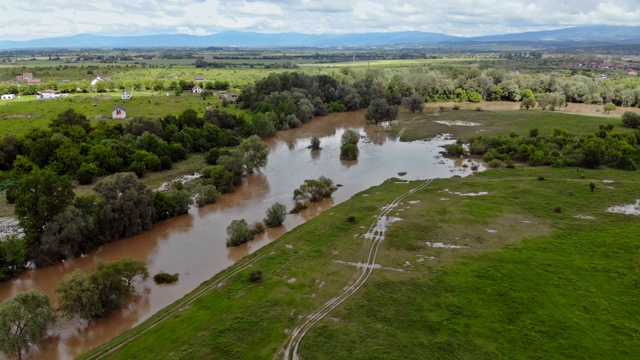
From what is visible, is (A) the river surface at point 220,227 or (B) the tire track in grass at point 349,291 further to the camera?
(A) the river surface at point 220,227

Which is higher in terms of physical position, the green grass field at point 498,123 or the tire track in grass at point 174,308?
the green grass field at point 498,123

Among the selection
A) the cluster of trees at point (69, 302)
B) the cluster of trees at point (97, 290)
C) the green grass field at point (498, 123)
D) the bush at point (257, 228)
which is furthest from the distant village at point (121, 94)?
the cluster of trees at point (97, 290)

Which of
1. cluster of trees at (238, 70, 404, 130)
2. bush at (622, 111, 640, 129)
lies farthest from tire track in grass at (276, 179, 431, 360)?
bush at (622, 111, 640, 129)

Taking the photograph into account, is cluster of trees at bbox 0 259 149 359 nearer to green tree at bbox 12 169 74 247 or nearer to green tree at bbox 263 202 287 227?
green tree at bbox 12 169 74 247

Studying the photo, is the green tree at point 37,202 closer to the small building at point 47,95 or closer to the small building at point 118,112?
the small building at point 118,112

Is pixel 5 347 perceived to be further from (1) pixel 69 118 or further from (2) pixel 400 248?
(1) pixel 69 118

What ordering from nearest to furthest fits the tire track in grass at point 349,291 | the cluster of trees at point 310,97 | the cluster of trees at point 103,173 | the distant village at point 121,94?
the tire track in grass at point 349,291, the cluster of trees at point 103,173, the distant village at point 121,94, the cluster of trees at point 310,97

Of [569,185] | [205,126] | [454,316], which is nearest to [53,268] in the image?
[454,316]
